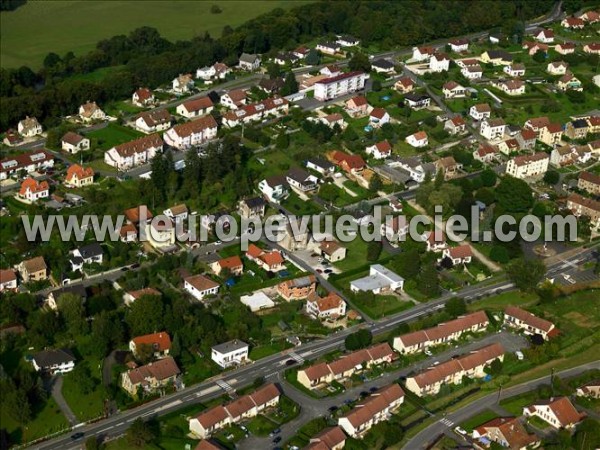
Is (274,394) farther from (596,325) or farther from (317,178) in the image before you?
(317,178)

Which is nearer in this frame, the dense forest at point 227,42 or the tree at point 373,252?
the tree at point 373,252

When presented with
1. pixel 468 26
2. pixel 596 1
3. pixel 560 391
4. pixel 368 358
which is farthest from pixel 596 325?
pixel 596 1

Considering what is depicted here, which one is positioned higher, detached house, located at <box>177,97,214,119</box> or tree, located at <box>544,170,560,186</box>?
detached house, located at <box>177,97,214,119</box>

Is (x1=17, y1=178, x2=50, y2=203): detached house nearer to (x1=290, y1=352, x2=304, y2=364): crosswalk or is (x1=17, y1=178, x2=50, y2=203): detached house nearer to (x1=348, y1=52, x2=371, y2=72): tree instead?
(x1=290, y1=352, x2=304, y2=364): crosswalk

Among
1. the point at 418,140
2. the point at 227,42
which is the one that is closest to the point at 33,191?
the point at 418,140

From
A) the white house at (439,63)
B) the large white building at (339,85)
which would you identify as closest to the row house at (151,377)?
the large white building at (339,85)

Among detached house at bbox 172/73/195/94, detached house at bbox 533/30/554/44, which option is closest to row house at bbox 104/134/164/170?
detached house at bbox 172/73/195/94

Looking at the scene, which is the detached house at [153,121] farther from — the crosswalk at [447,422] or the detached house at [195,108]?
the crosswalk at [447,422]
